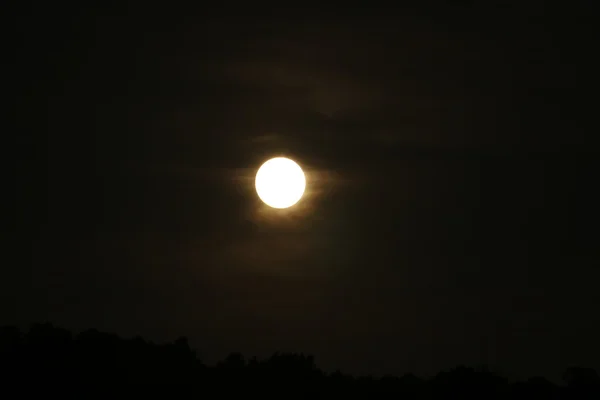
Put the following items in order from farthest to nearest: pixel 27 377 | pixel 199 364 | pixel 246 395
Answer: pixel 199 364 → pixel 246 395 → pixel 27 377

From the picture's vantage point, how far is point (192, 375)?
6241cm

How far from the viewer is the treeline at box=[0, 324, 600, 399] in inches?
2308

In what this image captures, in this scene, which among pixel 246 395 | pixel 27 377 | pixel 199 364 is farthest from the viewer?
pixel 199 364

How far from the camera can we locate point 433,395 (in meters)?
65.2

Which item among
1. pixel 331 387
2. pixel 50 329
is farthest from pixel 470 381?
pixel 50 329

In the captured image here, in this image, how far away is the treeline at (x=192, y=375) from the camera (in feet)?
192

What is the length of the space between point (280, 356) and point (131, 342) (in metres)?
7.89

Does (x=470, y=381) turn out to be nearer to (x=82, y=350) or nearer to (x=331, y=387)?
(x=331, y=387)

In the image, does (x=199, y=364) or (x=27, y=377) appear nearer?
(x=27, y=377)

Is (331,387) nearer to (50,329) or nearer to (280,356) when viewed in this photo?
(280,356)

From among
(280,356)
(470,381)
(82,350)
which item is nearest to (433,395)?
(470,381)

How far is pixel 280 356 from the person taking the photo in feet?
225

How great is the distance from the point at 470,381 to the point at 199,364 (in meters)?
14.3

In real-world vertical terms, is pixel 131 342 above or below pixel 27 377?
above
